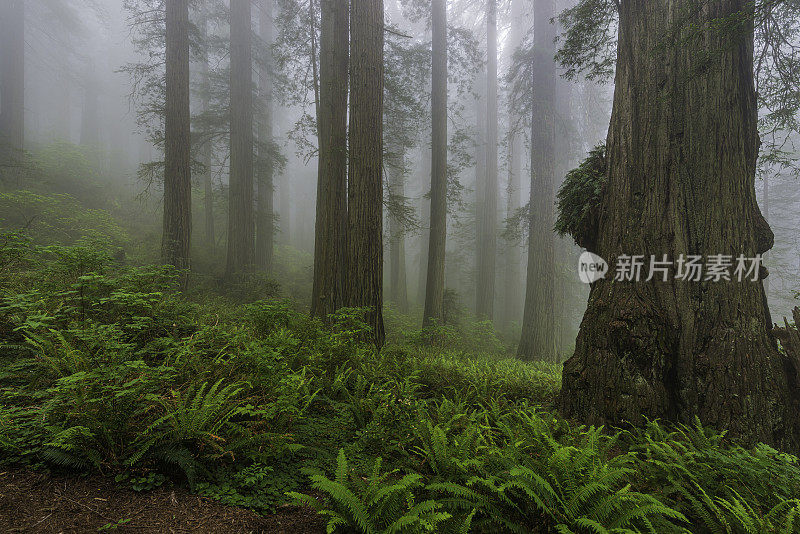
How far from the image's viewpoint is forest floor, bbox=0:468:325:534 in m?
1.77

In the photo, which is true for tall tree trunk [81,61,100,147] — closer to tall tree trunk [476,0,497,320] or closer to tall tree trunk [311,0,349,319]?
tall tree trunk [476,0,497,320]

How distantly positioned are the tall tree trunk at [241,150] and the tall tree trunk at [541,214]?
9643 millimetres

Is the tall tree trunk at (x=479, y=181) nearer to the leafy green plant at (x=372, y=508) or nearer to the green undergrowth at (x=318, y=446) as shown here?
the green undergrowth at (x=318, y=446)

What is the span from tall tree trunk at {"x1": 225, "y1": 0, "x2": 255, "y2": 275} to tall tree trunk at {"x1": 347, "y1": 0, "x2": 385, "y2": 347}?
7082mm

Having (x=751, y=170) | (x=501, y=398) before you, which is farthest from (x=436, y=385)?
(x=751, y=170)

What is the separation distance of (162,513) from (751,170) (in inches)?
248

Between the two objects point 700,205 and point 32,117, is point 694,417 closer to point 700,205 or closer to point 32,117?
point 700,205

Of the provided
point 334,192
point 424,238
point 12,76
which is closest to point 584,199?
point 334,192

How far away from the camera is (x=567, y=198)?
195 inches

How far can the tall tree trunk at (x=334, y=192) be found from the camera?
6.75 m

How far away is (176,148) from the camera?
28.0 ft

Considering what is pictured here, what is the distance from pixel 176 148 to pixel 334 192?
15.4 ft

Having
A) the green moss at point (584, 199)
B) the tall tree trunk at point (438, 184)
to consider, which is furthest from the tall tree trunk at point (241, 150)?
the green moss at point (584, 199)

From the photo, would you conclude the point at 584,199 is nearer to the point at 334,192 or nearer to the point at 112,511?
the point at 334,192
